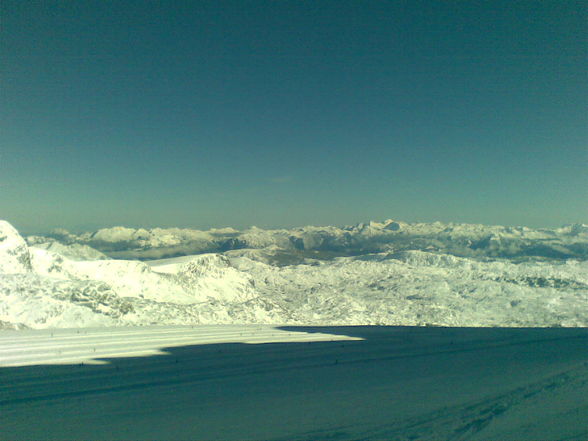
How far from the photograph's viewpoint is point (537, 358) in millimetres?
8734

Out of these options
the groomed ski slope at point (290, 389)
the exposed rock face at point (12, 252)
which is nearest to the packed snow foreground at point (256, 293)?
the exposed rock face at point (12, 252)

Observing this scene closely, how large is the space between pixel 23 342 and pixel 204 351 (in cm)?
519

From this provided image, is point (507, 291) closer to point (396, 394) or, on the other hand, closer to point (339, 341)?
point (339, 341)

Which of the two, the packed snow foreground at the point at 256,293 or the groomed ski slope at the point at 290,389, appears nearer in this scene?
the groomed ski slope at the point at 290,389

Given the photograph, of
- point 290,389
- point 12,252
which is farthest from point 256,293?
point 290,389

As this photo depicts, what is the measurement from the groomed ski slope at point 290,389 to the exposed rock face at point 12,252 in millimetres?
9640

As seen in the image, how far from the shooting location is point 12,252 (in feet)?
65.1

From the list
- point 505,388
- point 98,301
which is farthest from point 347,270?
point 505,388

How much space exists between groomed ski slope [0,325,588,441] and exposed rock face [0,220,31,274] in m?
9.64

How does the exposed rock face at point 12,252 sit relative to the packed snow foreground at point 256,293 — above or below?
above

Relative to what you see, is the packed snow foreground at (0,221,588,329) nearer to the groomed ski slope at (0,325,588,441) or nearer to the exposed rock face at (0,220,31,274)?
the exposed rock face at (0,220,31,274)

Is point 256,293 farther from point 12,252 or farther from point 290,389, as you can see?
point 290,389

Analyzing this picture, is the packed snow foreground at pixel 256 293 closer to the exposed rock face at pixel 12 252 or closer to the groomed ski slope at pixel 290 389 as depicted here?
the exposed rock face at pixel 12 252

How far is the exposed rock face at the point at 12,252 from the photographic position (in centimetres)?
1889
